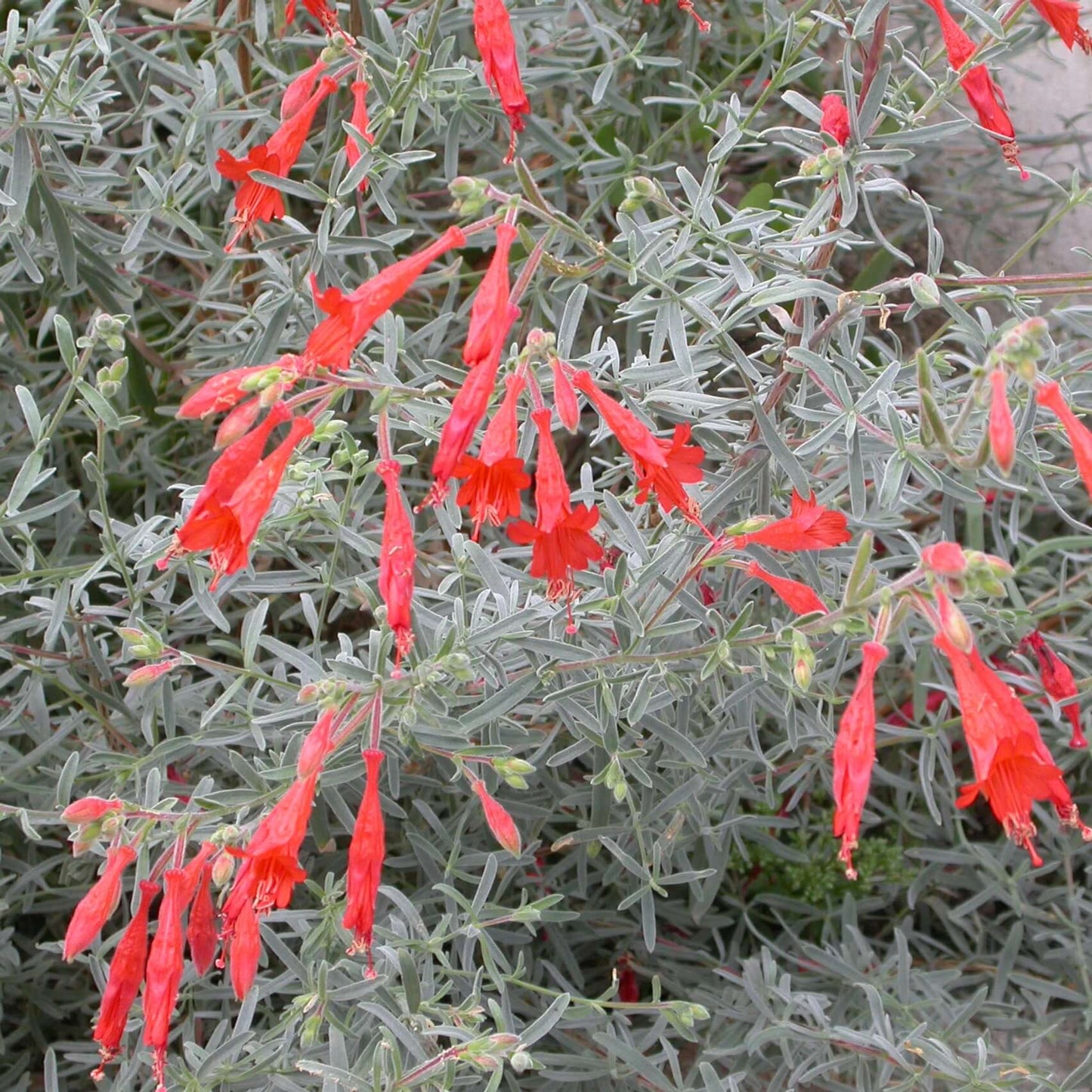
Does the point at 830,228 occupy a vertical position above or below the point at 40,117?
below

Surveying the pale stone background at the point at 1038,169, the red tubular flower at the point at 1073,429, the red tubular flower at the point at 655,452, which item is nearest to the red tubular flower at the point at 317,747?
the red tubular flower at the point at 655,452

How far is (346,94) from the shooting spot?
2.89 metres

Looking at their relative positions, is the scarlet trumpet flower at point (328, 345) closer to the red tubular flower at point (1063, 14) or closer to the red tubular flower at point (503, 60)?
the red tubular flower at point (503, 60)

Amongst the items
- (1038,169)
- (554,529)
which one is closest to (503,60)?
(554,529)

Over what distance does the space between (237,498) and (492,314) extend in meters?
0.42

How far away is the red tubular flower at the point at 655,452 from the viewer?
67.0 inches

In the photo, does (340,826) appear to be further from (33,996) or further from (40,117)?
(40,117)

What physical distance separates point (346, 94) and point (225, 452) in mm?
1563

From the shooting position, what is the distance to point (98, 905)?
71.2 inches

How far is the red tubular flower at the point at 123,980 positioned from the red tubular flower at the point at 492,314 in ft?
3.28

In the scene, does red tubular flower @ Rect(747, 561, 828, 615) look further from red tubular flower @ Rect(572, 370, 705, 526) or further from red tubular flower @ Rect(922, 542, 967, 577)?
red tubular flower @ Rect(922, 542, 967, 577)

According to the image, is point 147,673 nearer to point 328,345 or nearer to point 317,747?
point 317,747

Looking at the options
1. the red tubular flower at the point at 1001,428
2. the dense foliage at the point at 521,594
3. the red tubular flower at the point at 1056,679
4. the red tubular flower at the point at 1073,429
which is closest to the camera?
the red tubular flower at the point at 1001,428

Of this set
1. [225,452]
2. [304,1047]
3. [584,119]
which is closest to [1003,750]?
[225,452]
